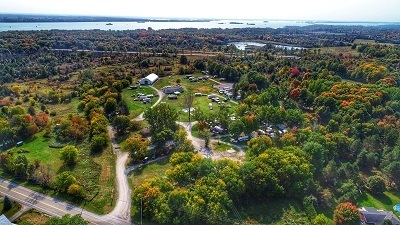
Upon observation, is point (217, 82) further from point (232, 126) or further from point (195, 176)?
point (195, 176)

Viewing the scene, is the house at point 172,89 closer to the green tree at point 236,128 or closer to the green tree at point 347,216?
the green tree at point 236,128

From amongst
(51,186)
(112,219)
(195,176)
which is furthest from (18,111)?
(195,176)

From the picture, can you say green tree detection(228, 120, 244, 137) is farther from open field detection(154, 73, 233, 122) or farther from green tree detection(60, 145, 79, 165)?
green tree detection(60, 145, 79, 165)

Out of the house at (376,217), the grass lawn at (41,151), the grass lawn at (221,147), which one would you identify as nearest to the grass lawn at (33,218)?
the grass lawn at (41,151)

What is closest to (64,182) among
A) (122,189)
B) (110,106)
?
(122,189)

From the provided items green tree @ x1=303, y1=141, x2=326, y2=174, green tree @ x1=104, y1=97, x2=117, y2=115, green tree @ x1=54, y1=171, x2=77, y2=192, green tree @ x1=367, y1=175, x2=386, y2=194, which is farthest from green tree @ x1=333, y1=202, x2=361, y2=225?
green tree @ x1=104, y1=97, x2=117, y2=115

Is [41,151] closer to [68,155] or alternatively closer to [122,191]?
[68,155]
